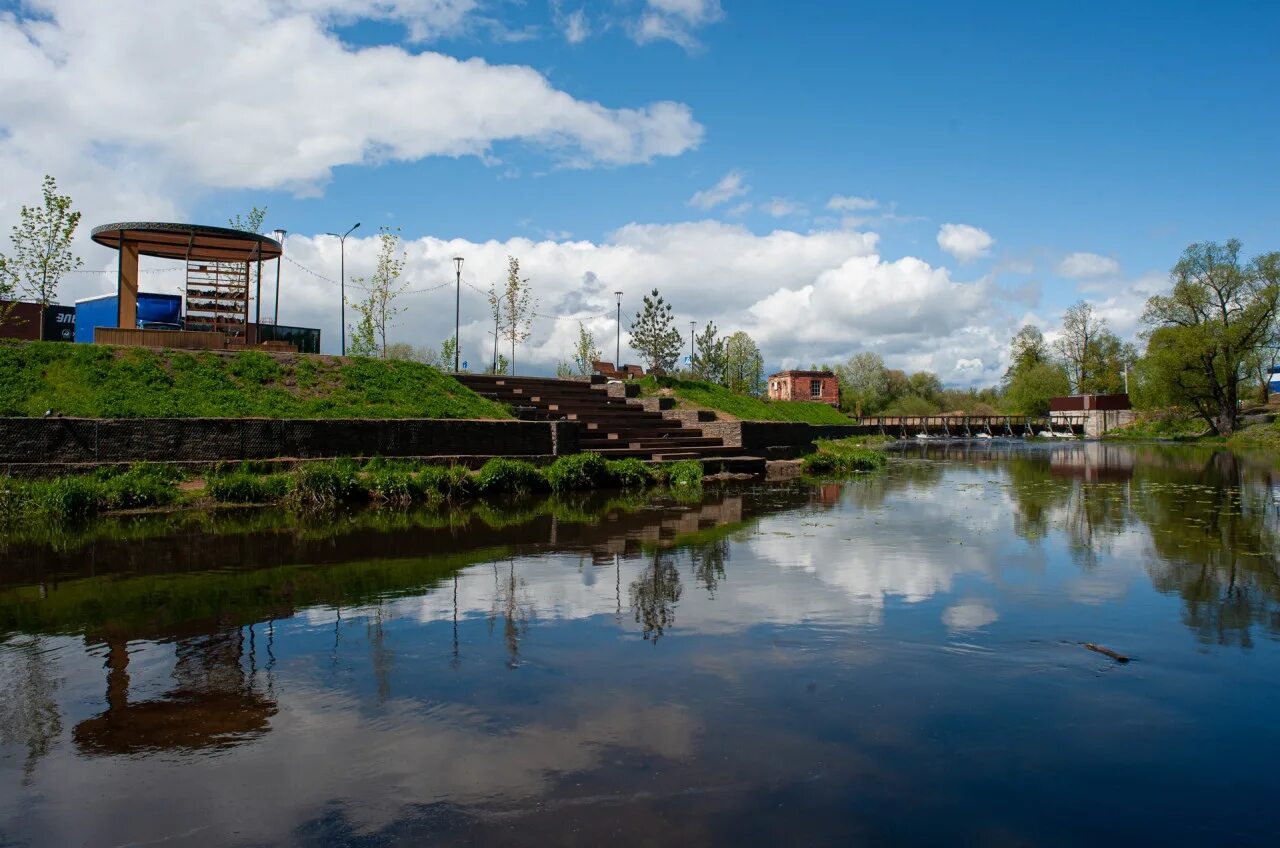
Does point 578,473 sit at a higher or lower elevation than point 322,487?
higher

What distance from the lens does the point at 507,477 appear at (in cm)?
1566

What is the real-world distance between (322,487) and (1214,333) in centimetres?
5374

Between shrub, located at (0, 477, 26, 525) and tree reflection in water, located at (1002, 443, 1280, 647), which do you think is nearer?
tree reflection in water, located at (1002, 443, 1280, 647)

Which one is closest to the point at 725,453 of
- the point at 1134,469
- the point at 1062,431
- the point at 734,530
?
the point at 734,530

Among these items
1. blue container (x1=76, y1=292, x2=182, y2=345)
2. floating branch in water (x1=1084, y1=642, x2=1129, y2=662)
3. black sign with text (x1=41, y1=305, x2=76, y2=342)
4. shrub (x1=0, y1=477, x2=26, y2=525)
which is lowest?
floating branch in water (x1=1084, y1=642, x2=1129, y2=662)

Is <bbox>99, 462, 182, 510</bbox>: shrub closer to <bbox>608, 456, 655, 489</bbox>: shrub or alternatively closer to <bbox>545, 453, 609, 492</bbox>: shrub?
<bbox>545, 453, 609, 492</bbox>: shrub

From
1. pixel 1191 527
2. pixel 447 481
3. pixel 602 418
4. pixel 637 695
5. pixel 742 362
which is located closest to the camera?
pixel 637 695

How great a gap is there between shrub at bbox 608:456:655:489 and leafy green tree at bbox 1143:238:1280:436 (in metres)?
43.6

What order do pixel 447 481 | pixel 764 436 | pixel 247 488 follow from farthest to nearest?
1. pixel 764 436
2. pixel 447 481
3. pixel 247 488

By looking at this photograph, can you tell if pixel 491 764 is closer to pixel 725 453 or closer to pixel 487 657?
pixel 487 657

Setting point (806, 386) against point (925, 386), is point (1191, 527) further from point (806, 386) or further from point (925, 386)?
point (925, 386)

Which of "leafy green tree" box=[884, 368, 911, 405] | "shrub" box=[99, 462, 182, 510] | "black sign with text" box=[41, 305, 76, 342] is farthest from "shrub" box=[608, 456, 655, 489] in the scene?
"leafy green tree" box=[884, 368, 911, 405]

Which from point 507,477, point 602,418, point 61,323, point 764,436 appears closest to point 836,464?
point 764,436

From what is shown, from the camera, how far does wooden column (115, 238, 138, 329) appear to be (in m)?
20.5
